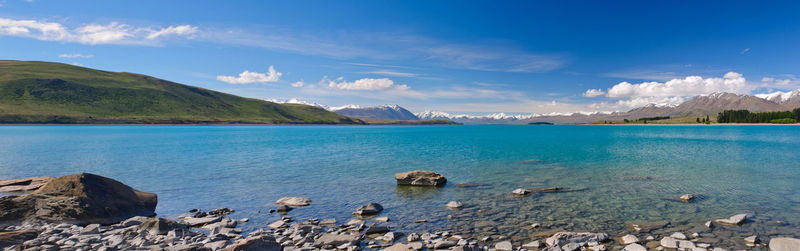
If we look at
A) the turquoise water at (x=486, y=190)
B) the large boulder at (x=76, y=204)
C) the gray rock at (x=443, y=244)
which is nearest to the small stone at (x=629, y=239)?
the turquoise water at (x=486, y=190)

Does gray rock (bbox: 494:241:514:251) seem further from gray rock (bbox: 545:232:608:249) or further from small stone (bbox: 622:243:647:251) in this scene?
small stone (bbox: 622:243:647:251)

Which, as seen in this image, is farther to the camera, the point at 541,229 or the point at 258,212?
the point at 258,212

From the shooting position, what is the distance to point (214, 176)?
1451 inches

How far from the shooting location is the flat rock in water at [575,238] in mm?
15188

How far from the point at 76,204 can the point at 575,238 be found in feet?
85.3

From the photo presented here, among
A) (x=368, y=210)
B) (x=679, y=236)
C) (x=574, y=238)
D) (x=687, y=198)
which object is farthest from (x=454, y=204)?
(x=687, y=198)

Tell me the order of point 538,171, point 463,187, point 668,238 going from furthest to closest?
point 538,171
point 463,187
point 668,238

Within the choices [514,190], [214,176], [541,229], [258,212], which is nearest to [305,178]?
[214,176]

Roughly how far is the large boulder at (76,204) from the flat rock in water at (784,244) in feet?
104

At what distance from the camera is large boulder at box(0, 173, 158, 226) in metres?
19.1

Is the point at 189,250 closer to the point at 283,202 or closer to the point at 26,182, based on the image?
the point at 283,202

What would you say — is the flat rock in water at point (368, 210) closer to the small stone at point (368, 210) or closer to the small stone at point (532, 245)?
the small stone at point (368, 210)

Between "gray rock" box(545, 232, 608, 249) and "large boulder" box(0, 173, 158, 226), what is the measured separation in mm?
23040

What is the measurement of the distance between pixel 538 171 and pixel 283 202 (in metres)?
28.1
